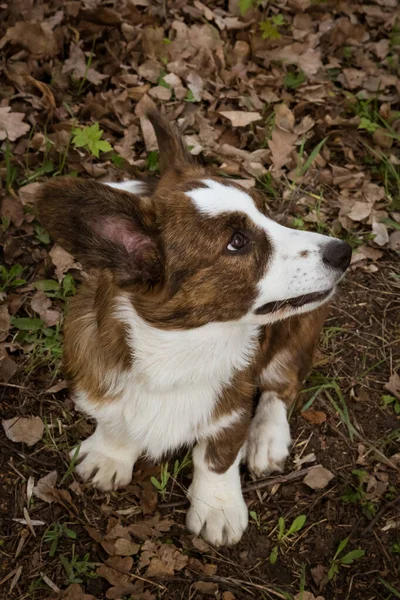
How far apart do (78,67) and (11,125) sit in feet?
2.27

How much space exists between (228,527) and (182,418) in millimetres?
610

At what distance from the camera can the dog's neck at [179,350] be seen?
8.95ft

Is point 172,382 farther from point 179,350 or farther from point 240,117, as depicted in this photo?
point 240,117

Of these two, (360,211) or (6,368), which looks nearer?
(6,368)

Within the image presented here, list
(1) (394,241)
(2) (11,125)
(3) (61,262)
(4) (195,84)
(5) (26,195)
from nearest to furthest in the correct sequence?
1. (3) (61,262)
2. (5) (26,195)
3. (2) (11,125)
4. (1) (394,241)
5. (4) (195,84)

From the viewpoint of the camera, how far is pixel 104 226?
2334 mm

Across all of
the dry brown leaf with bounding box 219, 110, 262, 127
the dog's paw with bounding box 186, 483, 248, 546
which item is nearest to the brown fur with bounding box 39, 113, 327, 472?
the dog's paw with bounding box 186, 483, 248, 546

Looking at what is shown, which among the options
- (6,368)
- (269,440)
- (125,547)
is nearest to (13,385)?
(6,368)

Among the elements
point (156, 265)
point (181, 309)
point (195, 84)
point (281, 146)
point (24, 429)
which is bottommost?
point (24, 429)

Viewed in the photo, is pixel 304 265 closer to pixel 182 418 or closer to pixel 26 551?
pixel 182 418

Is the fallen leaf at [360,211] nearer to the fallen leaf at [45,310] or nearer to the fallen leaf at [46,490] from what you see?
the fallen leaf at [45,310]

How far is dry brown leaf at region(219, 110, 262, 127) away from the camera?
4.65 metres

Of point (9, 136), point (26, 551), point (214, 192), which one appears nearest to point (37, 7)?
point (9, 136)

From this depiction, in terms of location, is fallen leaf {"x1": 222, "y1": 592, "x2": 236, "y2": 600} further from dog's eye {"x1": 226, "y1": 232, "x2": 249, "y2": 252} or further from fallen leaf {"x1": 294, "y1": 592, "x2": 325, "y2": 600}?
dog's eye {"x1": 226, "y1": 232, "x2": 249, "y2": 252}
